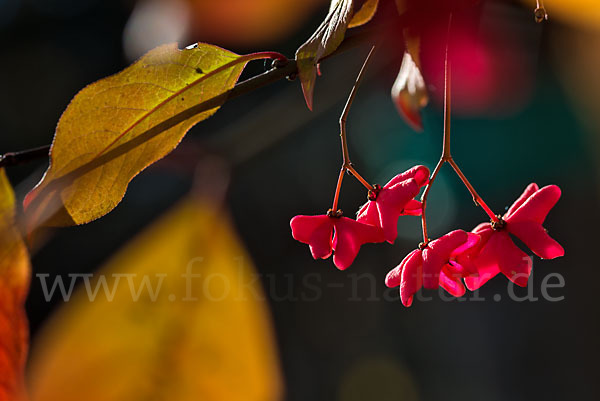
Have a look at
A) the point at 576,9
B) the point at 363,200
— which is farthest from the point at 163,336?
the point at 363,200

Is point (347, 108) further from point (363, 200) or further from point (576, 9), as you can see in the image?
point (363, 200)

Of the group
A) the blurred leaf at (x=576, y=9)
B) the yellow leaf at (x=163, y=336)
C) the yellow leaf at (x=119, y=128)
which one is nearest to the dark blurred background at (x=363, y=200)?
the yellow leaf at (x=163, y=336)

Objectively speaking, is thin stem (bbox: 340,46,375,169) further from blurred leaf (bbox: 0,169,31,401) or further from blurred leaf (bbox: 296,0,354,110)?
blurred leaf (bbox: 0,169,31,401)

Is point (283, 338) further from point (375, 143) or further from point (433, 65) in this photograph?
point (433, 65)

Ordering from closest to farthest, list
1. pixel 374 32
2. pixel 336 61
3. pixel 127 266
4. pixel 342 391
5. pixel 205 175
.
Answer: pixel 374 32, pixel 127 266, pixel 205 175, pixel 336 61, pixel 342 391

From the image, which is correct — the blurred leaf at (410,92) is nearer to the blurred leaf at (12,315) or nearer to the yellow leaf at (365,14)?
the yellow leaf at (365,14)

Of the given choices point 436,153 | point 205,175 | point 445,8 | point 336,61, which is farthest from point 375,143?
point 445,8

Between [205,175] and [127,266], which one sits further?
[205,175]
